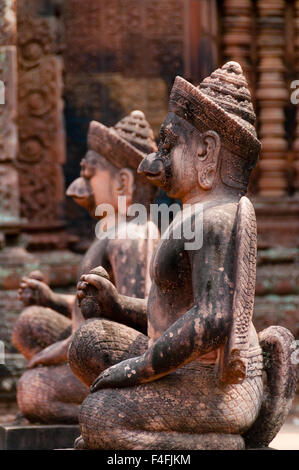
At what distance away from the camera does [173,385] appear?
458 centimetres

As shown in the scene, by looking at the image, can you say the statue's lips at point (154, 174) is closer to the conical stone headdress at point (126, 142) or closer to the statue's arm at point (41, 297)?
the conical stone headdress at point (126, 142)

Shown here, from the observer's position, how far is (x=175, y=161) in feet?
16.1

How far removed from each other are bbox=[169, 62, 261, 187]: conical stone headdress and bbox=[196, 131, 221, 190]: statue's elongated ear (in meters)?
0.03

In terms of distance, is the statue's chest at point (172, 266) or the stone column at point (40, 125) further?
the stone column at point (40, 125)

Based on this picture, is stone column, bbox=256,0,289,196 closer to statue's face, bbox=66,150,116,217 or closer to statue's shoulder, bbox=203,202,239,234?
statue's face, bbox=66,150,116,217

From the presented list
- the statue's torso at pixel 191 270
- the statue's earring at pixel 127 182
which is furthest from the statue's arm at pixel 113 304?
the statue's earring at pixel 127 182

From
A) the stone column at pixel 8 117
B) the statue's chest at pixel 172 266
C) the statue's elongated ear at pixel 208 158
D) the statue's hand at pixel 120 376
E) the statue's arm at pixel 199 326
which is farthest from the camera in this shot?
the stone column at pixel 8 117

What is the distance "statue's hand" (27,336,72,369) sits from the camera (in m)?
6.57

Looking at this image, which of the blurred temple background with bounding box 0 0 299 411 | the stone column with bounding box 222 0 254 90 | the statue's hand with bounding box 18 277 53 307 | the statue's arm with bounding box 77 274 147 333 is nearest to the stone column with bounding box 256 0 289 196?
the blurred temple background with bounding box 0 0 299 411

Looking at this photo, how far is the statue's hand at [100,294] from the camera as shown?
4.98 m

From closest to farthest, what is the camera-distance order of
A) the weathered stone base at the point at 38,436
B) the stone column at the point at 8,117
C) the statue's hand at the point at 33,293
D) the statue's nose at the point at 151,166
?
the statue's nose at the point at 151,166
the weathered stone base at the point at 38,436
the statue's hand at the point at 33,293
the stone column at the point at 8,117

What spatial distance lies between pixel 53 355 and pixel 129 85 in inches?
176

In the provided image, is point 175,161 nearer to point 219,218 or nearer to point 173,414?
point 219,218

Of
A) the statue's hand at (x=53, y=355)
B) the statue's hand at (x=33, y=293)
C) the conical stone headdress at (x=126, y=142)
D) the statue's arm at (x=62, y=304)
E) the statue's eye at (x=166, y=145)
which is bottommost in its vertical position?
the statue's hand at (x=53, y=355)
